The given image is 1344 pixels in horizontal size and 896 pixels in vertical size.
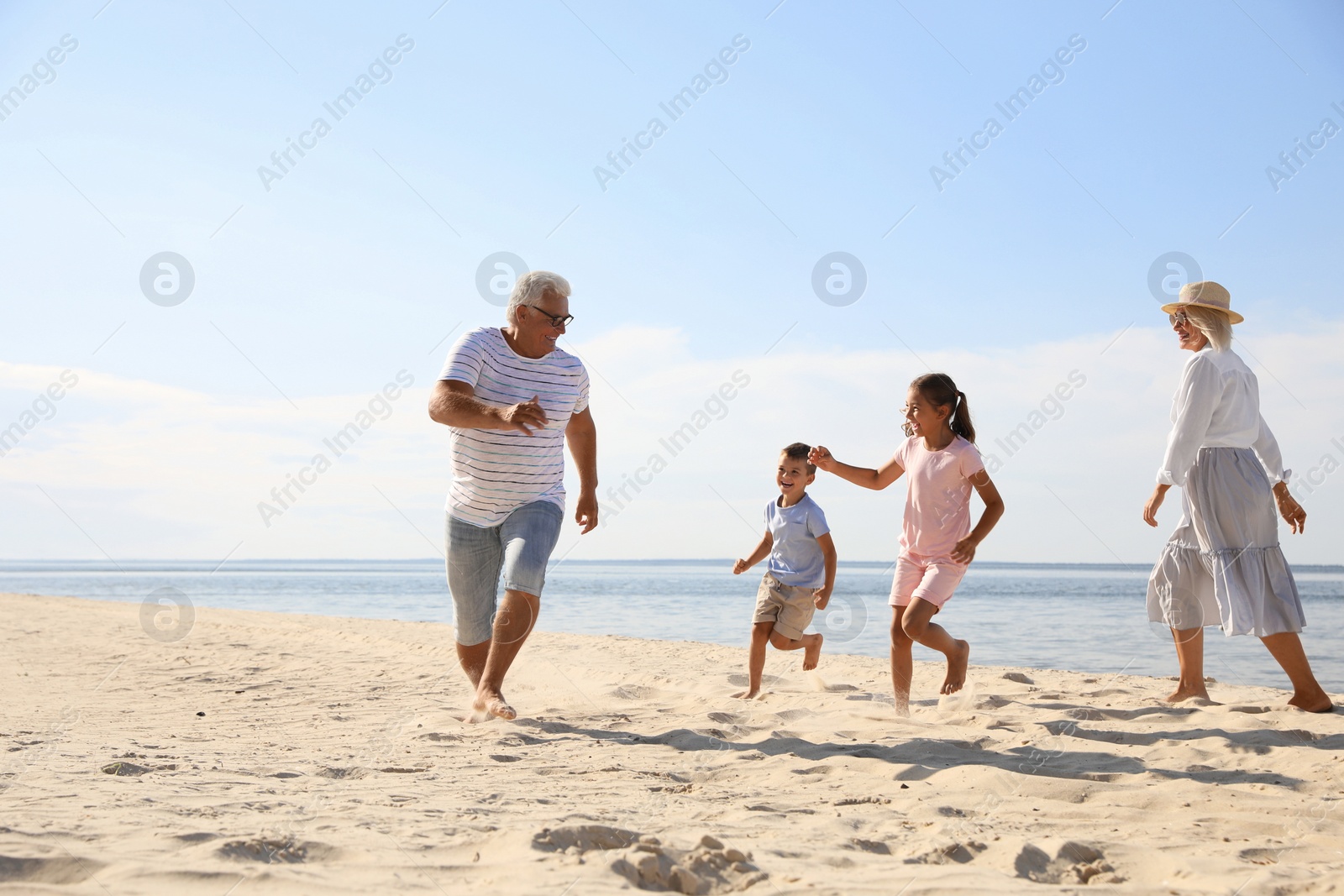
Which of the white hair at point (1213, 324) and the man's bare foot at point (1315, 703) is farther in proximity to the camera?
the white hair at point (1213, 324)

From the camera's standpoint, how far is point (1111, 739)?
3977 mm

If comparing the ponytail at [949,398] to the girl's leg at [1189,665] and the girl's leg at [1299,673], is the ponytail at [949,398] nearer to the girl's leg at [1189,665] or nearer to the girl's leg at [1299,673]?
the girl's leg at [1189,665]

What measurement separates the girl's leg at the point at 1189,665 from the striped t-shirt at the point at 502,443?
3269 mm

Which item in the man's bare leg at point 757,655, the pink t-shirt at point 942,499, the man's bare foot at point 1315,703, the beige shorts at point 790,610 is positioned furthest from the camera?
the beige shorts at point 790,610

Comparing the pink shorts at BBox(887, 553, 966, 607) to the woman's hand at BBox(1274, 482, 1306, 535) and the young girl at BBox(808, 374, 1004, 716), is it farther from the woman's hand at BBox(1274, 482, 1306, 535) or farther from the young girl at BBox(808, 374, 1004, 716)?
the woman's hand at BBox(1274, 482, 1306, 535)

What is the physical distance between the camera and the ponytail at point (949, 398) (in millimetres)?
4770

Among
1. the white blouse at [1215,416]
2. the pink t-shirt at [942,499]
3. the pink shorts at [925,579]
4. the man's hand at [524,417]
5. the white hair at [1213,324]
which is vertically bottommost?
the pink shorts at [925,579]

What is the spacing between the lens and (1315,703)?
4367 millimetres

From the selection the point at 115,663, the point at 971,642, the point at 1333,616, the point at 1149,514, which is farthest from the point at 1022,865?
the point at 1333,616

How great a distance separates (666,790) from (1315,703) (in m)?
3.24

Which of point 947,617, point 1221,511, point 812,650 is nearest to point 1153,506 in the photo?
point 1221,511

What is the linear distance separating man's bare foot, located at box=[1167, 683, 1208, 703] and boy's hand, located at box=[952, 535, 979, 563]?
4.53ft

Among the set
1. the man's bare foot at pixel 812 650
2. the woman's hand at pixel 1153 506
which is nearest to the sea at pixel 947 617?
the man's bare foot at pixel 812 650

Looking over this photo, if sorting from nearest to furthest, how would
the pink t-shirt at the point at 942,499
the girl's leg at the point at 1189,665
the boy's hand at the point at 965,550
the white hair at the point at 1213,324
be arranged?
the boy's hand at the point at 965,550, the pink t-shirt at the point at 942,499, the white hair at the point at 1213,324, the girl's leg at the point at 1189,665
